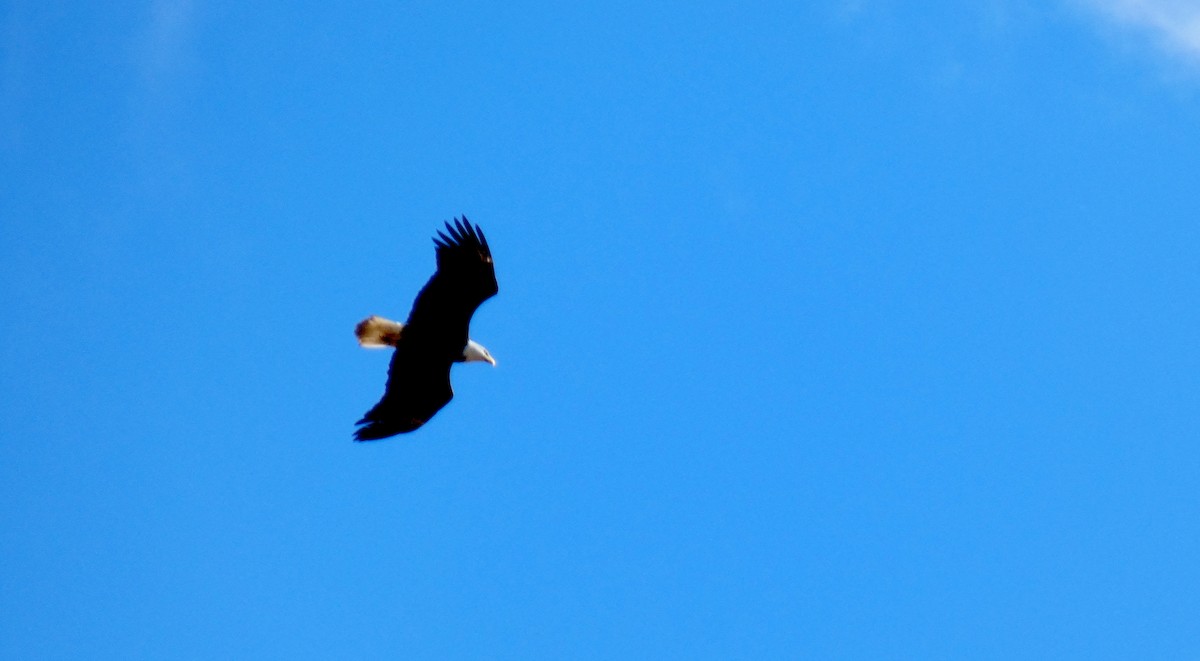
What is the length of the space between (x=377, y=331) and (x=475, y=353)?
133cm

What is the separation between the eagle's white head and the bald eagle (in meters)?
0.02

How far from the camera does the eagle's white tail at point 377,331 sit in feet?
56.1

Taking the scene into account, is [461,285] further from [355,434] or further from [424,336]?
[355,434]

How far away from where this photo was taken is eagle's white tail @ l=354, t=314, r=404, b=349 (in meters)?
17.1

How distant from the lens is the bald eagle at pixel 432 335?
16375mm

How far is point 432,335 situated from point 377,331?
63cm

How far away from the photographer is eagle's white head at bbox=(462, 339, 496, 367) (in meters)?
17.8

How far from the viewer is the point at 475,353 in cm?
1791

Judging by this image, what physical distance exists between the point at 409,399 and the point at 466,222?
2.32 m

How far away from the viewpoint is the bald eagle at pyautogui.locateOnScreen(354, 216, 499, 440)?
16375 millimetres

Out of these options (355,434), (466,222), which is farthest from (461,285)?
(355,434)

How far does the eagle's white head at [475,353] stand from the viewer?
58.2ft

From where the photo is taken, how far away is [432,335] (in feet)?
56.2

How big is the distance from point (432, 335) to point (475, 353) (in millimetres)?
904
